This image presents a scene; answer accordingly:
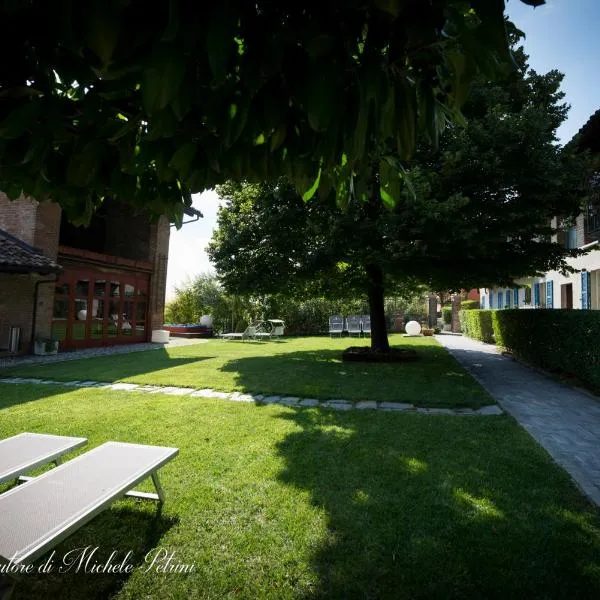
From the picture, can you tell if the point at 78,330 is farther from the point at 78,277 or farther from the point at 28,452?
the point at 28,452

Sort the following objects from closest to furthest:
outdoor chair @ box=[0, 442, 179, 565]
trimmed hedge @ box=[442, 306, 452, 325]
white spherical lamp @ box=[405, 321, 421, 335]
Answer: outdoor chair @ box=[0, 442, 179, 565] < white spherical lamp @ box=[405, 321, 421, 335] < trimmed hedge @ box=[442, 306, 452, 325]

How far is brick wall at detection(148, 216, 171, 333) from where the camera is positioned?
18.8 meters

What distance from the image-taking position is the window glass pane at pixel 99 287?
15.8m

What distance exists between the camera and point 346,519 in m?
2.84

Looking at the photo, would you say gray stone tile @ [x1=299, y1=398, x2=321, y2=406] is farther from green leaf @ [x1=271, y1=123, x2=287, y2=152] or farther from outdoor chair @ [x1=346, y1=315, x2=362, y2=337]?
outdoor chair @ [x1=346, y1=315, x2=362, y2=337]

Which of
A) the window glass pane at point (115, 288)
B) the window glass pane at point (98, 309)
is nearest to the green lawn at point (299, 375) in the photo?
the window glass pane at point (98, 309)

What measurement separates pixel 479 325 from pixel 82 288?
1834 centimetres

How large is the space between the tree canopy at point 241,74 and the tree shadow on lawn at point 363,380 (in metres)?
5.57

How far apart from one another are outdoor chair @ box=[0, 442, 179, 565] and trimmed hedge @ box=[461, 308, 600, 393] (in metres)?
7.34

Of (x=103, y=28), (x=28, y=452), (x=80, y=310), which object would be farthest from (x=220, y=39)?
(x=80, y=310)

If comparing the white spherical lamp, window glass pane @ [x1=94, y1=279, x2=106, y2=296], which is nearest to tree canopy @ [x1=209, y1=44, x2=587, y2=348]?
window glass pane @ [x1=94, y1=279, x2=106, y2=296]

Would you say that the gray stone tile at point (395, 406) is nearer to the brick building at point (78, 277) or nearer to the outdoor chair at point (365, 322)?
the brick building at point (78, 277)

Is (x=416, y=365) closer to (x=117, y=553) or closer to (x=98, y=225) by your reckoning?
(x=117, y=553)

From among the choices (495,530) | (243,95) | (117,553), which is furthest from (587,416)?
(243,95)
